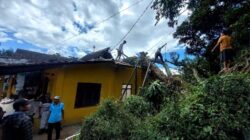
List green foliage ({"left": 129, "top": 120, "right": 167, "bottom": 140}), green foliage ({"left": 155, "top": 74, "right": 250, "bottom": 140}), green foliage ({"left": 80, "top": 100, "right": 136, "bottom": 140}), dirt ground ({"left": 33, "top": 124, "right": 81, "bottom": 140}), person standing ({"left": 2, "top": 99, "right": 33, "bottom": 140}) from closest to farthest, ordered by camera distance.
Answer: person standing ({"left": 2, "top": 99, "right": 33, "bottom": 140}) → green foliage ({"left": 155, "top": 74, "right": 250, "bottom": 140}) → green foliage ({"left": 129, "top": 120, "right": 167, "bottom": 140}) → green foliage ({"left": 80, "top": 100, "right": 136, "bottom": 140}) → dirt ground ({"left": 33, "top": 124, "right": 81, "bottom": 140})

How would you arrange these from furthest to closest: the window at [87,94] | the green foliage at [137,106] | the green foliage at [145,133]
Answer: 1. the window at [87,94]
2. the green foliage at [137,106]
3. the green foliage at [145,133]

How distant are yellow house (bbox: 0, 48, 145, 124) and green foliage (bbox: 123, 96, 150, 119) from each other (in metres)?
1.86

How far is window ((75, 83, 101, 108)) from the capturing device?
11.6 metres

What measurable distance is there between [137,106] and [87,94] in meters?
4.55

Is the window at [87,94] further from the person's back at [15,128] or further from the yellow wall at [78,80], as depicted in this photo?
the person's back at [15,128]

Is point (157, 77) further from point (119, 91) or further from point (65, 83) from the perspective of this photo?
point (65, 83)

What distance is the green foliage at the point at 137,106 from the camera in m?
7.91

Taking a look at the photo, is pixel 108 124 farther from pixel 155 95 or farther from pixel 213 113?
pixel 155 95

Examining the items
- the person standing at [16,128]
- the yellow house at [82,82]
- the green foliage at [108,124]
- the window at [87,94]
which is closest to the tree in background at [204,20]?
the yellow house at [82,82]

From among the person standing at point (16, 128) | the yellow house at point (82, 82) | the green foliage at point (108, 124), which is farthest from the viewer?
the yellow house at point (82, 82)

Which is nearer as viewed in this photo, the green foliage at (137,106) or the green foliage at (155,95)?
the green foliage at (137,106)

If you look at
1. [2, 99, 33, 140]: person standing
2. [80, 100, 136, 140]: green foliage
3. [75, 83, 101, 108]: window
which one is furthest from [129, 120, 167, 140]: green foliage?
[75, 83, 101, 108]: window

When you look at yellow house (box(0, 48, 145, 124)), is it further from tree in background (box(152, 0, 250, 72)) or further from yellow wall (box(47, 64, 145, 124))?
tree in background (box(152, 0, 250, 72))

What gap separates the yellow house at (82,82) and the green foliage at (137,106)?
1862 millimetres
